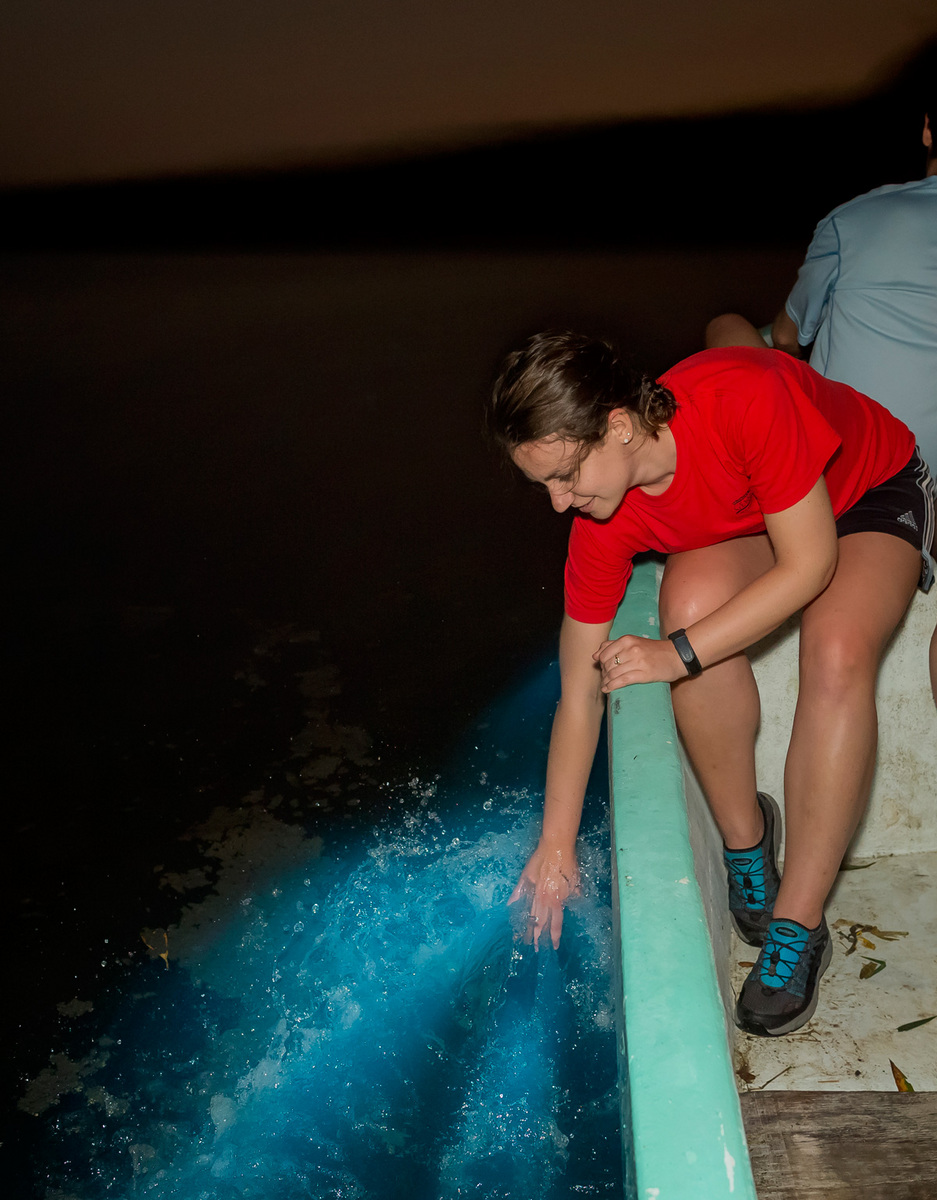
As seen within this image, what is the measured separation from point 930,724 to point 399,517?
2141mm

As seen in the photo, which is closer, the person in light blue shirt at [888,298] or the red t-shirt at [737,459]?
the red t-shirt at [737,459]

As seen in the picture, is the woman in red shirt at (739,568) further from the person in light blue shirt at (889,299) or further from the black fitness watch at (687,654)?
the person in light blue shirt at (889,299)

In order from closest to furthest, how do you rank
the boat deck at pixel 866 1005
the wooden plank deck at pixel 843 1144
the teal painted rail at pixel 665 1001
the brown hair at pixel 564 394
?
the teal painted rail at pixel 665 1001, the wooden plank deck at pixel 843 1144, the brown hair at pixel 564 394, the boat deck at pixel 866 1005

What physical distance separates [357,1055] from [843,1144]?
72cm

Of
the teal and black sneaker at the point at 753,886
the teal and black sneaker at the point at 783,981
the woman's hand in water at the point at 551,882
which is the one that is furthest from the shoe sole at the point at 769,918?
the woman's hand in water at the point at 551,882

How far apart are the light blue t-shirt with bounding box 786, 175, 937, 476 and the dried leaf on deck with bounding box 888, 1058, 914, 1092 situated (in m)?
0.78

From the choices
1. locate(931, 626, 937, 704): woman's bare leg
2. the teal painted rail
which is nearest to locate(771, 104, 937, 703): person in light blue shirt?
locate(931, 626, 937, 704): woman's bare leg

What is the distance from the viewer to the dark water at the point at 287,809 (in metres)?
1.41

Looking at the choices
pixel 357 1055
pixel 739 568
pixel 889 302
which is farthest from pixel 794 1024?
pixel 889 302

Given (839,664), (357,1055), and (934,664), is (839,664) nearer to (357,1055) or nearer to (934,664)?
(934,664)

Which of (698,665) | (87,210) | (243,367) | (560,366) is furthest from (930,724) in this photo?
Answer: (87,210)

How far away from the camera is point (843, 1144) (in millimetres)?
1011

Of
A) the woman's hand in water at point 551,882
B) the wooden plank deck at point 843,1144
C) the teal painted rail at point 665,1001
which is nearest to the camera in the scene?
the teal painted rail at point 665,1001

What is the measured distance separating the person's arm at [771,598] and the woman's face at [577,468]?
169mm
